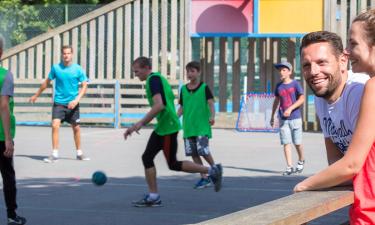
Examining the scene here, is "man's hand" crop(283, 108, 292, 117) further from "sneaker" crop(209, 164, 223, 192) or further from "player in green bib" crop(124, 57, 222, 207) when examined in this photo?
"player in green bib" crop(124, 57, 222, 207)

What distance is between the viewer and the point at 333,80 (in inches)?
175

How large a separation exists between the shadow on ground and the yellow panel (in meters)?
9.72

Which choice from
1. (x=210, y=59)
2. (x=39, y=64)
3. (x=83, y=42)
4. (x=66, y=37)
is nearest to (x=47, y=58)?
(x=39, y=64)

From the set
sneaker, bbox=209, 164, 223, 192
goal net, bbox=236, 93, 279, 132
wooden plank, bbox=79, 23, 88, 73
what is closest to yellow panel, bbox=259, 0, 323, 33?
goal net, bbox=236, 93, 279, 132

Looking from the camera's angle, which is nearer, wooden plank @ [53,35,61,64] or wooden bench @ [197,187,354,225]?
wooden bench @ [197,187,354,225]

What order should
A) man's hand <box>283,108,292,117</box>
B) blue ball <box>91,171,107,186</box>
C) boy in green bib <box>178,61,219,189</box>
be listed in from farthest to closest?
man's hand <box>283,108,292,117</box> < boy in green bib <box>178,61,219,189</box> < blue ball <box>91,171,107,186</box>

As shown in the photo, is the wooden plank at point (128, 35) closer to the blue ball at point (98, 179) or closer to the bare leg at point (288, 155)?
the bare leg at point (288, 155)

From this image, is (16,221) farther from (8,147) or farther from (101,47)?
(101,47)

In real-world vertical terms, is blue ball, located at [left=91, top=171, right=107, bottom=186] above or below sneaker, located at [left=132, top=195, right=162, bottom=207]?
above

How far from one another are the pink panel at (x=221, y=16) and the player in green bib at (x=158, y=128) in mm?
12345

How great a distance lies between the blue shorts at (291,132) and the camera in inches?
575

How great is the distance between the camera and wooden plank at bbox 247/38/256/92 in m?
24.7

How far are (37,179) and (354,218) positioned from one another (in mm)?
10265

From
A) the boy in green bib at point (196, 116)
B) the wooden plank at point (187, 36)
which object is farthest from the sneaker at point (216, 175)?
the wooden plank at point (187, 36)
